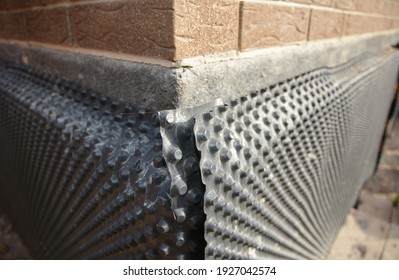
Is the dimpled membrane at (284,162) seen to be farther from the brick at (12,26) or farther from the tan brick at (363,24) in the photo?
the brick at (12,26)

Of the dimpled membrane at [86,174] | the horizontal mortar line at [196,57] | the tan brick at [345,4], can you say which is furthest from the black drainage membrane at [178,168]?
the tan brick at [345,4]

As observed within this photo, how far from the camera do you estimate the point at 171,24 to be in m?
0.99

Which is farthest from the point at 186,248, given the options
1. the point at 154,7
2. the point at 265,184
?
the point at 154,7

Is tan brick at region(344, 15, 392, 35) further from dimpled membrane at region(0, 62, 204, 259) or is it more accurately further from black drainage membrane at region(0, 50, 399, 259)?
dimpled membrane at region(0, 62, 204, 259)

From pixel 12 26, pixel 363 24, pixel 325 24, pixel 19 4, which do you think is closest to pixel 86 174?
pixel 19 4

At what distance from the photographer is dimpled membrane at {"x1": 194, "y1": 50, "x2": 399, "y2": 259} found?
1008 millimetres

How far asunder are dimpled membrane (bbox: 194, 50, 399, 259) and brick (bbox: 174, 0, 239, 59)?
0.76 feet

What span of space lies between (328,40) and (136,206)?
1707 mm

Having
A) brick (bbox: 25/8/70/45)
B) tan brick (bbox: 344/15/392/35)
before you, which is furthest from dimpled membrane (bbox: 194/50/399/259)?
brick (bbox: 25/8/70/45)

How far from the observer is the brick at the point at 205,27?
1.01 metres

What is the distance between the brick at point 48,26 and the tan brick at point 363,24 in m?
1.90

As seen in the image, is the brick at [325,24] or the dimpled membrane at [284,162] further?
the brick at [325,24]

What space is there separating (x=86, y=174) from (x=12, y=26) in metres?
1.48
